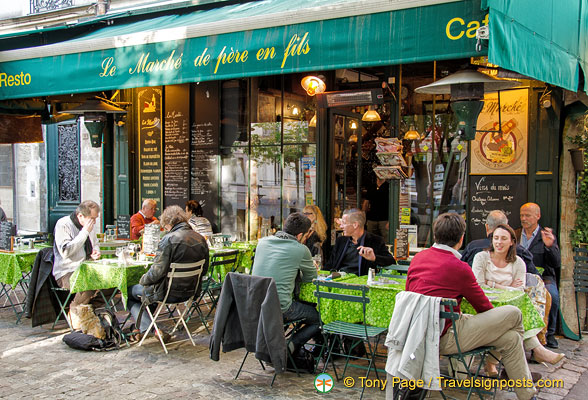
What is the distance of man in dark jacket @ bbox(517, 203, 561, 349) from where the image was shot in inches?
261

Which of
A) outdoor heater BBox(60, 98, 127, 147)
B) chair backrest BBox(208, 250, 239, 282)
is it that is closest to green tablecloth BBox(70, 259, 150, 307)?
chair backrest BBox(208, 250, 239, 282)

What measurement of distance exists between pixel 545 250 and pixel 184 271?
4088 millimetres

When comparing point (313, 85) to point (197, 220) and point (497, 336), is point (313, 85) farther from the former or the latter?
point (497, 336)

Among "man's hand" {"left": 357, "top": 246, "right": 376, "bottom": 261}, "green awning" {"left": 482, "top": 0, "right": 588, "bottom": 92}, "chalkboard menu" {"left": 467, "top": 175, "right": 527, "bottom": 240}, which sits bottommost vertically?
"man's hand" {"left": 357, "top": 246, "right": 376, "bottom": 261}

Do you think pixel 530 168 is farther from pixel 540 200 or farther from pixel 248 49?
pixel 248 49

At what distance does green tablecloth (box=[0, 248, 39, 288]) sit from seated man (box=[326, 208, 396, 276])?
3.85 meters

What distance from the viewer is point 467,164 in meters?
7.79

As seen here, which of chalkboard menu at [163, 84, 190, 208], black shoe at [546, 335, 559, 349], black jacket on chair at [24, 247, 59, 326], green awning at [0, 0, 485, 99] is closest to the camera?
green awning at [0, 0, 485, 99]

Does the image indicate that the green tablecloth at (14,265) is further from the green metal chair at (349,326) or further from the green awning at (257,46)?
the green metal chair at (349,326)

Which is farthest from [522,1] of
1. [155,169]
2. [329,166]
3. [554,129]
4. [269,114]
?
[155,169]

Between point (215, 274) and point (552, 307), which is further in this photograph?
point (215, 274)

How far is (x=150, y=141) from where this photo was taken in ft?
35.2

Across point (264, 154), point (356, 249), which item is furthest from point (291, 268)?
point (264, 154)

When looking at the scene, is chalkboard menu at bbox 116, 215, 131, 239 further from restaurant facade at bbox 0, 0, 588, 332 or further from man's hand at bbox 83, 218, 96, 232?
man's hand at bbox 83, 218, 96, 232
